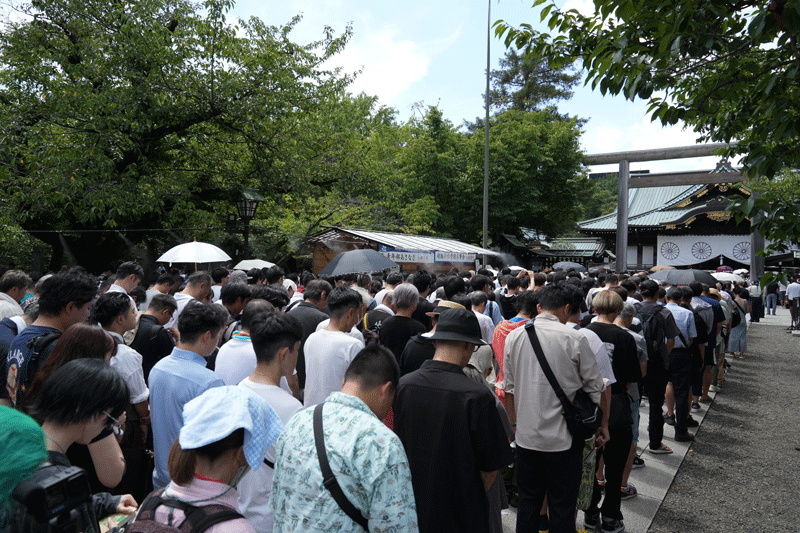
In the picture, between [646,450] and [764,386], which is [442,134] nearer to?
[764,386]

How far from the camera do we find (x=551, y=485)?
342 centimetres

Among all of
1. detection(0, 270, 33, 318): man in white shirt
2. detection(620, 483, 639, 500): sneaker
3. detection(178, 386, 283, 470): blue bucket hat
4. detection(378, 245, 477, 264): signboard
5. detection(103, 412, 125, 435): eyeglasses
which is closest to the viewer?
detection(178, 386, 283, 470): blue bucket hat

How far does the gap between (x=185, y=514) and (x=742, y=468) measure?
249 inches

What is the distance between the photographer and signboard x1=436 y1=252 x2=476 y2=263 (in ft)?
52.0

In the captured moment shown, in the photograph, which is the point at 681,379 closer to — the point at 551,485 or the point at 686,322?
the point at 686,322

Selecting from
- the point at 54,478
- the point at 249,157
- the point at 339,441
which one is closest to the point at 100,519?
the point at 54,478

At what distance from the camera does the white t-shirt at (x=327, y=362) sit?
3.37 meters

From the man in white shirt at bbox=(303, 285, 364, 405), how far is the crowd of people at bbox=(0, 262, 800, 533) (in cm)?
1

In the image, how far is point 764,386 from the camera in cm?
954

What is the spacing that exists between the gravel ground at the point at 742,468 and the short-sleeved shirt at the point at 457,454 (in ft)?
8.82

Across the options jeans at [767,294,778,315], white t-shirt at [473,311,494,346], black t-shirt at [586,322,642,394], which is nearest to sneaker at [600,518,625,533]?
black t-shirt at [586,322,642,394]

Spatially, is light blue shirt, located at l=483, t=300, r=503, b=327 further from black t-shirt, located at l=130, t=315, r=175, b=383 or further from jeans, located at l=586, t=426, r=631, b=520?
black t-shirt, located at l=130, t=315, r=175, b=383

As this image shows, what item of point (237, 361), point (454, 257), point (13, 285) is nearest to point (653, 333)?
point (237, 361)

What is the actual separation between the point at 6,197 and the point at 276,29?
783cm
